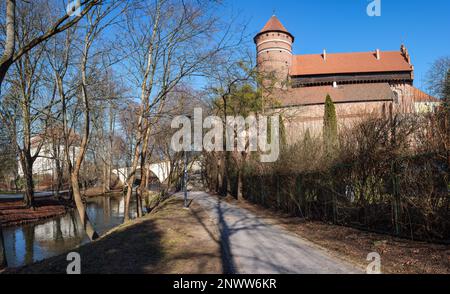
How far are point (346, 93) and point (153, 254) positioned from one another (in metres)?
60.0

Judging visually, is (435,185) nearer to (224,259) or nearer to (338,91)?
(224,259)

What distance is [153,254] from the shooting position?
26.5 feet

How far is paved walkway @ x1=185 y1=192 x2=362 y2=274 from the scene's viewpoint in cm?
645

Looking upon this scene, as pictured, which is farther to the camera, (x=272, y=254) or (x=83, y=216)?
(x=83, y=216)

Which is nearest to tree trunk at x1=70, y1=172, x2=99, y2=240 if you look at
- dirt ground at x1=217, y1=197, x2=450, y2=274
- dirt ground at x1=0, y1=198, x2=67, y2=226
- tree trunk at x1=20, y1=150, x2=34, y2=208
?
dirt ground at x1=217, y1=197, x2=450, y2=274

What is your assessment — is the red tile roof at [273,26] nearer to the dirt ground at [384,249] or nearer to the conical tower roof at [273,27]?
the conical tower roof at [273,27]

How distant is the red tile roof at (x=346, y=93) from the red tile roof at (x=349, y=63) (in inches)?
284

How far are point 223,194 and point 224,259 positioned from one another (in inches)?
838

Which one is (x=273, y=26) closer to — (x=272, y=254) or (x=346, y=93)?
(x=346, y=93)

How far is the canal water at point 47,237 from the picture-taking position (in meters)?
14.9

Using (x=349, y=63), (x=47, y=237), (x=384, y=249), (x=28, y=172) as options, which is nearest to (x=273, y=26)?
(x=349, y=63)

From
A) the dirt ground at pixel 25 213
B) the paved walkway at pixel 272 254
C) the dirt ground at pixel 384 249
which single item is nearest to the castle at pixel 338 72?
the dirt ground at pixel 25 213

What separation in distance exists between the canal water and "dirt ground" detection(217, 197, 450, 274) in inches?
408
